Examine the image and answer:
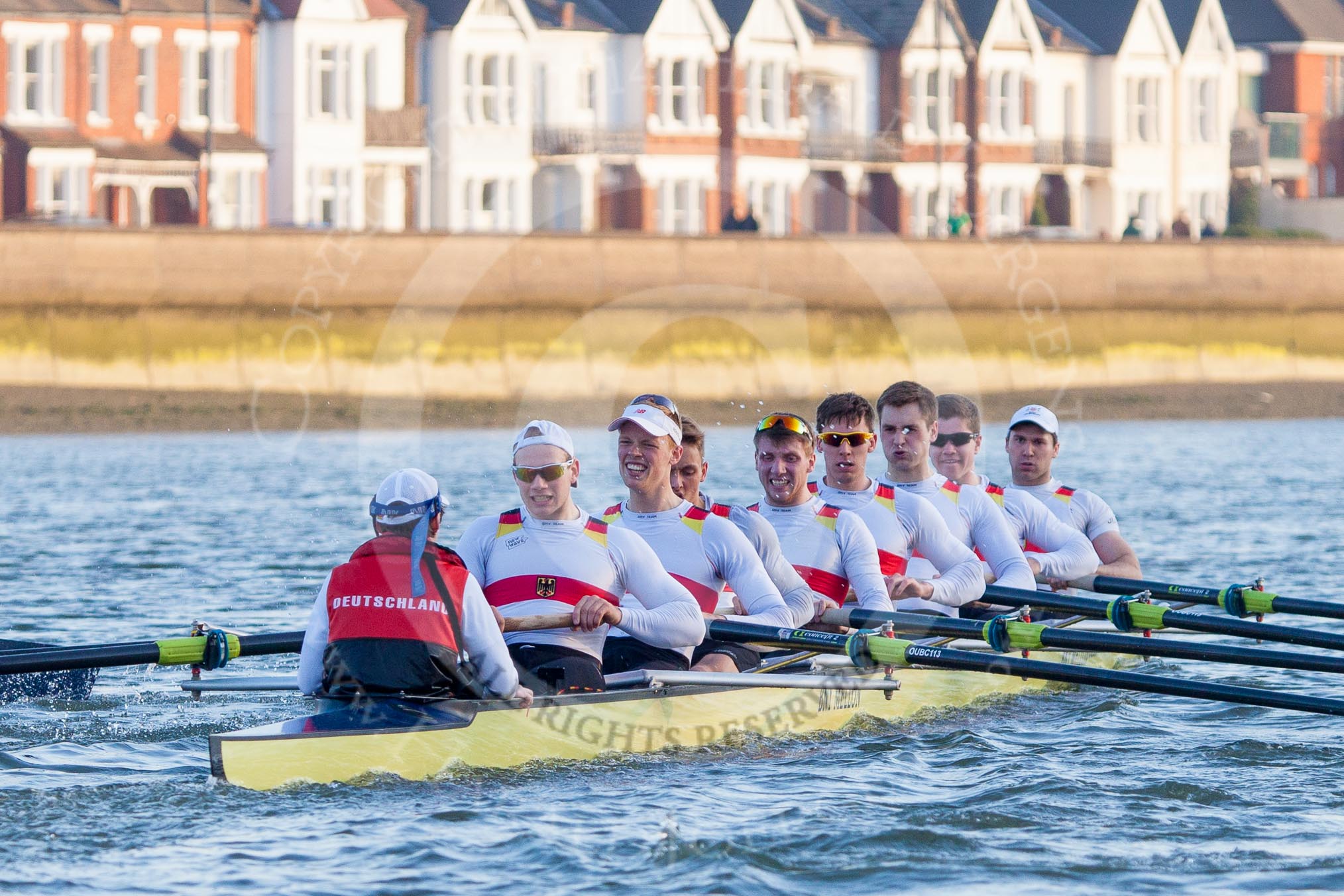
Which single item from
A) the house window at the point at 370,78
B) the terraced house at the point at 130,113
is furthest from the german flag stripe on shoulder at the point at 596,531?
the house window at the point at 370,78

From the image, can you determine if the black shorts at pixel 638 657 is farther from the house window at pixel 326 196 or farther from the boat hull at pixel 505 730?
the house window at pixel 326 196

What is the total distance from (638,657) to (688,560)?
567mm

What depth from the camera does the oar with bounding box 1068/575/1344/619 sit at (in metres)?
11.6

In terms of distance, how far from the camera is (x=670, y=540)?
9.67 meters

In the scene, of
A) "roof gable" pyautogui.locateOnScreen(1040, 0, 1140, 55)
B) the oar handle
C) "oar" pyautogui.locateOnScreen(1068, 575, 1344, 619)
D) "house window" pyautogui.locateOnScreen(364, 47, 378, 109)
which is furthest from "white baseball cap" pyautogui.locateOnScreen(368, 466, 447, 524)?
"roof gable" pyautogui.locateOnScreen(1040, 0, 1140, 55)

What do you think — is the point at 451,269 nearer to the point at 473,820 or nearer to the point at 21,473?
the point at 21,473

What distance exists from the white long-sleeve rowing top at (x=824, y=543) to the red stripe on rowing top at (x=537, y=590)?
5.54 feet

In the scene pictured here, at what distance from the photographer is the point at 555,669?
886 centimetres

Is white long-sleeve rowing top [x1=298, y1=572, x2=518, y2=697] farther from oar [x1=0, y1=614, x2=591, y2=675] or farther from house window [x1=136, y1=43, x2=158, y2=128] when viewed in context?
house window [x1=136, y1=43, x2=158, y2=128]

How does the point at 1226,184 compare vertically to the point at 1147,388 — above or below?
above

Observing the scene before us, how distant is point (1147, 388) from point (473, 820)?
3206 cm

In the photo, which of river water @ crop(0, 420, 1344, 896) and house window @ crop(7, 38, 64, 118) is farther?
house window @ crop(7, 38, 64, 118)

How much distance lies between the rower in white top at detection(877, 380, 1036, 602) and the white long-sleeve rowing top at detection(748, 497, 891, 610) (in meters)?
0.84

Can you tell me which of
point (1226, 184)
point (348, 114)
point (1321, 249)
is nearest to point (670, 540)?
point (1321, 249)
